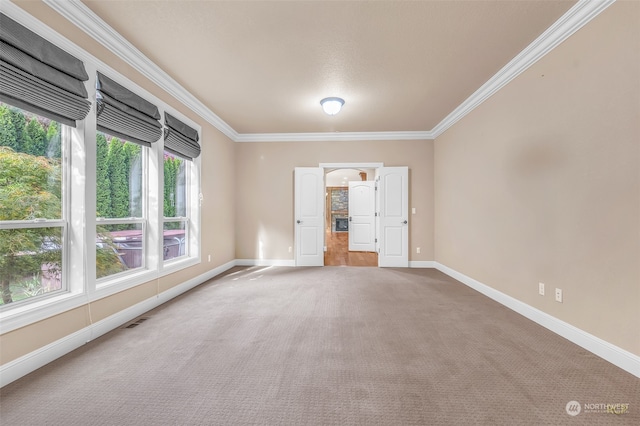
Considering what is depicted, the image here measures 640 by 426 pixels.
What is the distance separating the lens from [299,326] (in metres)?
2.78

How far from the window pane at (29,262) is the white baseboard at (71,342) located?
405 millimetres

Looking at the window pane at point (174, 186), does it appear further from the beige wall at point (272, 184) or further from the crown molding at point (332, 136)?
the crown molding at point (332, 136)

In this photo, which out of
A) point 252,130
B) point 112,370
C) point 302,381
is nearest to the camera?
point 302,381

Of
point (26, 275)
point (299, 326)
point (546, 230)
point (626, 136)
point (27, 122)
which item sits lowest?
point (299, 326)

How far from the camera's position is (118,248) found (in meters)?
2.94

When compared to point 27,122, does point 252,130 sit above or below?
above

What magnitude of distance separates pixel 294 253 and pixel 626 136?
16.2 feet

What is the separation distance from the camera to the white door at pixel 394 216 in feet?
18.5

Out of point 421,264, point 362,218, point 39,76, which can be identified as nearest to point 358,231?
point 362,218

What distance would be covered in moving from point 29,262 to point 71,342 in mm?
709

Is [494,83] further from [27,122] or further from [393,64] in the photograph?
[27,122]

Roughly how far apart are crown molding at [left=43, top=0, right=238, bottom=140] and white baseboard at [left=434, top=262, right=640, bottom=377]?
4.78 m

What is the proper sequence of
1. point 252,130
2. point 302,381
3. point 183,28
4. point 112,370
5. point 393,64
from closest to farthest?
point 302,381
point 112,370
point 183,28
point 393,64
point 252,130

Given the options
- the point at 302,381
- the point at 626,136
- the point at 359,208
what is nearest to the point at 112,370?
the point at 302,381
